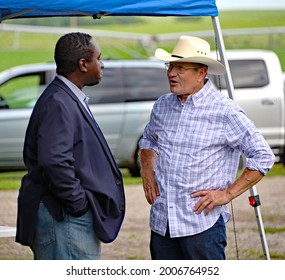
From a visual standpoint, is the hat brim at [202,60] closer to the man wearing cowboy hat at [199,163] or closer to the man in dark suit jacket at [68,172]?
the man wearing cowboy hat at [199,163]

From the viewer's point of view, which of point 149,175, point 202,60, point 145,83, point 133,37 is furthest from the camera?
point 133,37

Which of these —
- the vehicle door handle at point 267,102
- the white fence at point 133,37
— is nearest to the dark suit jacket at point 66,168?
the vehicle door handle at point 267,102

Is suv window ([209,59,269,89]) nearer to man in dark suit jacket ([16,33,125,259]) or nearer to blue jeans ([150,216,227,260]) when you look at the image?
blue jeans ([150,216,227,260])

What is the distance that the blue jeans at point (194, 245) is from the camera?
5016 mm

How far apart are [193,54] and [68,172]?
1.02 metres

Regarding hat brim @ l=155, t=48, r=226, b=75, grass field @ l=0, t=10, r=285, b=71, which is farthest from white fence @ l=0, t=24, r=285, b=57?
hat brim @ l=155, t=48, r=226, b=75

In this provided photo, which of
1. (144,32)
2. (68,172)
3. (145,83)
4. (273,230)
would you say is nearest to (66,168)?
(68,172)

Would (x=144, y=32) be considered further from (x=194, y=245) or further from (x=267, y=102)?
(x=194, y=245)

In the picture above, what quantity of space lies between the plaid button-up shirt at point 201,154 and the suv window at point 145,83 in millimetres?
8324

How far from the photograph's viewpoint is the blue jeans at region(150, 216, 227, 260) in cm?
502

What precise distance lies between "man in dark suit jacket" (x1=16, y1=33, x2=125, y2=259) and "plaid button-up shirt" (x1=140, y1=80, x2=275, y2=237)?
30cm

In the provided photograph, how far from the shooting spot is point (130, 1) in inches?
211

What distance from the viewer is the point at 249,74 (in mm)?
14578
